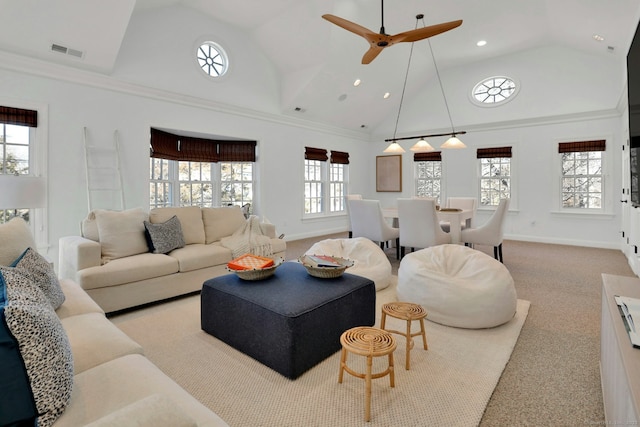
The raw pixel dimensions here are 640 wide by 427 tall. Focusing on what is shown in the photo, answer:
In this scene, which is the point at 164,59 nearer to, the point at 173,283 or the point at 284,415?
the point at 173,283

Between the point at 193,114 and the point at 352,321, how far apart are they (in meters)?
4.34

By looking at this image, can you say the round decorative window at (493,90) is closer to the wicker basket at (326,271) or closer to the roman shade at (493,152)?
the roman shade at (493,152)

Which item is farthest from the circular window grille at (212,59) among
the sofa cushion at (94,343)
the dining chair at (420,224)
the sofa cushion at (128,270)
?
the sofa cushion at (94,343)

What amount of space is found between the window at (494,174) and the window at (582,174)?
954 mm

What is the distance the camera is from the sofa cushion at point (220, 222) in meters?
4.13

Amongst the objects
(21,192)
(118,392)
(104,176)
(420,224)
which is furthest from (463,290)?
(104,176)

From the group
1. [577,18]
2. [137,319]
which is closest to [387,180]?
[577,18]

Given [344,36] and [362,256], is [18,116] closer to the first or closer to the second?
[362,256]

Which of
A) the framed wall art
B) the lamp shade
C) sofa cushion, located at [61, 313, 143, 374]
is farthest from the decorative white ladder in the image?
the framed wall art

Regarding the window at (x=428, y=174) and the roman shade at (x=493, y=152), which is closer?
the roman shade at (x=493, y=152)

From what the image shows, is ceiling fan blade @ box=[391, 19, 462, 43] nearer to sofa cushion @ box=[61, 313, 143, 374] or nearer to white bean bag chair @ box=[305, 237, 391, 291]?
white bean bag chair @ box=[305, 237, 391, 291]

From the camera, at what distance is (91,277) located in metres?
2.78

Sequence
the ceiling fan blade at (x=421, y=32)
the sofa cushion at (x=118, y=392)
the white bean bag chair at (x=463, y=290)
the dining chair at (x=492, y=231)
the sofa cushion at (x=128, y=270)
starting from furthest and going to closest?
the dining chair at (x=492, y=231), the ceiling fan blade at (x=421, y=32), the sofa cushion at (x=128, y=270), the white bean bag chair at (x=463, y=290), the sofa cushion at (x=118, y=392)

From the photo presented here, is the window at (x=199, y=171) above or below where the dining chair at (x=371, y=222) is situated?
above
